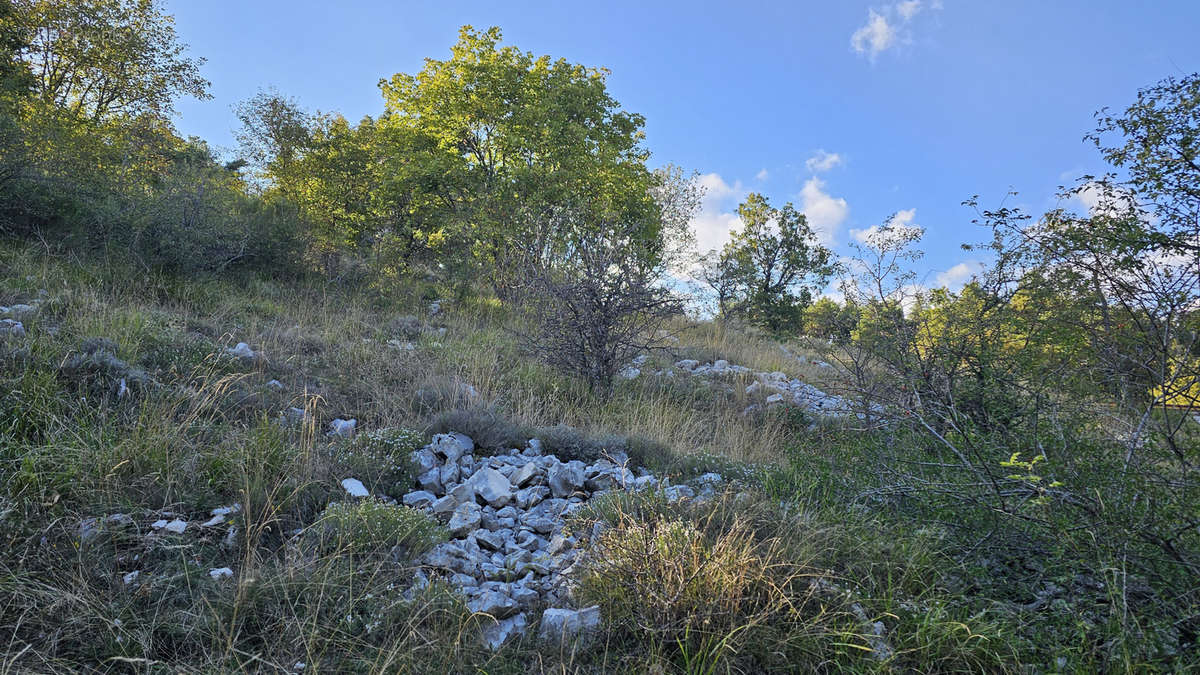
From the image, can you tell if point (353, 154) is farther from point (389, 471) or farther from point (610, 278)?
point (389, 471)

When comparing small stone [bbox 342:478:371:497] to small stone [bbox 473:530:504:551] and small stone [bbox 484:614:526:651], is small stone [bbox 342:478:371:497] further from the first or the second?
small stone [bbox 484:614:526:651]

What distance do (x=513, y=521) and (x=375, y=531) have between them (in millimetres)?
878

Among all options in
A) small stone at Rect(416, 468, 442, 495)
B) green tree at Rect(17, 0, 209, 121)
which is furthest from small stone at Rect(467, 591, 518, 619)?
green tree at Rect(17, 0, 209, 121)

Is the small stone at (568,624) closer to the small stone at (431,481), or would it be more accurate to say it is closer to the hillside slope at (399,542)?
the hillside slope at (399,542)

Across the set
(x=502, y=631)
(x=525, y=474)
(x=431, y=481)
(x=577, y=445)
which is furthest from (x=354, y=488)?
(x=577, y=445)

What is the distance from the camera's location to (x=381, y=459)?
12.0 feet

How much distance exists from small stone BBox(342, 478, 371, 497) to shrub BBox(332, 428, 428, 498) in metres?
0.15

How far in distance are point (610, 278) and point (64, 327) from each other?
204 inches

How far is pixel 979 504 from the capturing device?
2785 mm

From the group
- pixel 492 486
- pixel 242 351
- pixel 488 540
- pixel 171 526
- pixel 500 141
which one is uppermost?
pixel 500 141

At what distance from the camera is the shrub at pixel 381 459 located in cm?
348

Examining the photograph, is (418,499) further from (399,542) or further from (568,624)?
(568,624)

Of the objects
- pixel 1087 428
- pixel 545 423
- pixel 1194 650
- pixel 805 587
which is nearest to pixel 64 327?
pixel 545 423

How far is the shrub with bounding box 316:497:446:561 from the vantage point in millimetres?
2648
